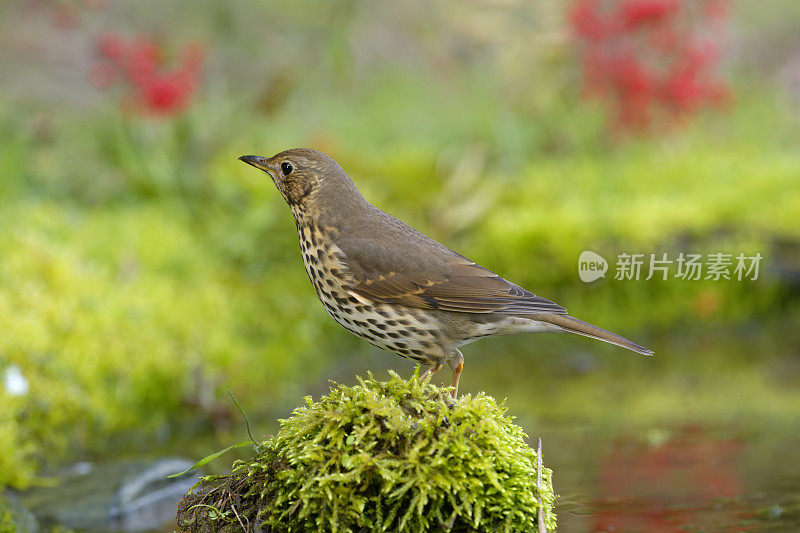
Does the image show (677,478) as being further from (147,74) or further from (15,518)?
(147,74)

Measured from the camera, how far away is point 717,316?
7117 mm

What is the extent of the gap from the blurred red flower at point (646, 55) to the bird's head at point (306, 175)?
553 cm

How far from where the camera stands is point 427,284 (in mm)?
3902

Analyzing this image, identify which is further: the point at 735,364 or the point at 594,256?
the point at 594,256

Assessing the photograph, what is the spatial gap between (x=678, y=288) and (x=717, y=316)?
0.36m

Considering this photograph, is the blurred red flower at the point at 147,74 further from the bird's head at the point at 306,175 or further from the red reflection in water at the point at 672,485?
the red reflection in water at the point at 672,485

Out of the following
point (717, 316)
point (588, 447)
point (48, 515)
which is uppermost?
point (717, 316)

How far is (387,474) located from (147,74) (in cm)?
563

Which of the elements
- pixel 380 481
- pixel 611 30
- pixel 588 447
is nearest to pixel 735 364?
pixel 588 447

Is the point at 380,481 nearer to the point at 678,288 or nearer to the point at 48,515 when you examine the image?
the point at 48,515

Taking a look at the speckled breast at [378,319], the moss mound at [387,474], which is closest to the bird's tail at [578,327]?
the speckled breast at [378,319]

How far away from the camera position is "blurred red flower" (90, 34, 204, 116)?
25.1ft

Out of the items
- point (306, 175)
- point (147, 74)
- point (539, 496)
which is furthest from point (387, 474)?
point (147, 74)

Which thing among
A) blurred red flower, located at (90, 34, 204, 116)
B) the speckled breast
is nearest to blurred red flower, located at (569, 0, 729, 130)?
blurred red flower, located at (90, 34, 204, 116)
